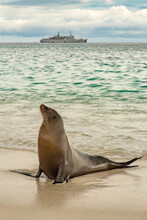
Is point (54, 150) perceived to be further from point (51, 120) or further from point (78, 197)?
point (78, 197)

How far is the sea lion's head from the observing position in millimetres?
3411

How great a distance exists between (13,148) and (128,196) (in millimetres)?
2600

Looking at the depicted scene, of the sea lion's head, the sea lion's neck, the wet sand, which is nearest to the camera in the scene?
the wet sand

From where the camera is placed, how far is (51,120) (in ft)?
11.5

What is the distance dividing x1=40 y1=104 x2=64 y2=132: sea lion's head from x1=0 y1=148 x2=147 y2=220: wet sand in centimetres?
56

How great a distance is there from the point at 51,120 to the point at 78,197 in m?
0.84

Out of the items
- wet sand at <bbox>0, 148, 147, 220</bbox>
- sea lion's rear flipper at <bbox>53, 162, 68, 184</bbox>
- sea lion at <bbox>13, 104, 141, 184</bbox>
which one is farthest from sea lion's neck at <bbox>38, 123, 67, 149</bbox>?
wet sand at <bbox>0, 148, 147, 220</bbox>

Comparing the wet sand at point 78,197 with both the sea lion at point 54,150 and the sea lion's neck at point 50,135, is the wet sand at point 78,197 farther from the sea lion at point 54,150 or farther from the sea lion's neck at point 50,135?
the sea lion's neck at point 50,135

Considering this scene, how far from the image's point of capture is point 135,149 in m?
5.46

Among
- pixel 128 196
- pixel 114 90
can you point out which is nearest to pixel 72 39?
pixel 114 90

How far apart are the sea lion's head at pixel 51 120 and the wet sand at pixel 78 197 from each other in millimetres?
565

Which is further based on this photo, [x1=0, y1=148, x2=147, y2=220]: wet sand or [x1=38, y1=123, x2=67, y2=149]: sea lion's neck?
[x1=38, y1=123, x2=67, y2=149]: sea lion's neck

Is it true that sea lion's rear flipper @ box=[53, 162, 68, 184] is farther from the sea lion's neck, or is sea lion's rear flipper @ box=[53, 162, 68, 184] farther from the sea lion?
the sea lion's neck

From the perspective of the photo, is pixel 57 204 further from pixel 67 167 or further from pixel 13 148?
pixel 13 148
